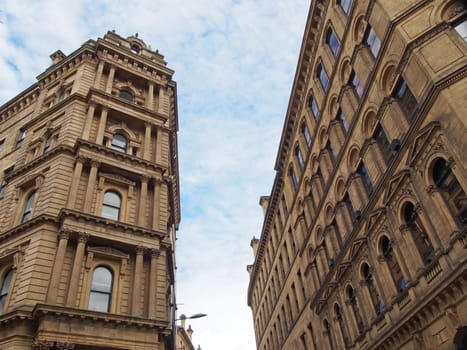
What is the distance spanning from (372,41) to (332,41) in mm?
6301

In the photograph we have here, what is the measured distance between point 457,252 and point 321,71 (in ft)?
60.8

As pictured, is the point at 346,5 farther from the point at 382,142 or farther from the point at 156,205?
the point at 156,205

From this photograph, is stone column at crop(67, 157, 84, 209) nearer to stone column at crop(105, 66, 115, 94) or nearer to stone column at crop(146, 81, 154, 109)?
stone column at crop(105, 66, 115, 94)

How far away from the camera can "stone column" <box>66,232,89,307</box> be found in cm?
1822

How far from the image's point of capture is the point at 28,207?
2358 centimetres

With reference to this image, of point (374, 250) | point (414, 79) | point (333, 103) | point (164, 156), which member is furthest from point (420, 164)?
point (164, 156)

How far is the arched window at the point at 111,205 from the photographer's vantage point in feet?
75.8

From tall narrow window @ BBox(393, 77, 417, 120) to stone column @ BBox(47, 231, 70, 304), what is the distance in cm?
1766

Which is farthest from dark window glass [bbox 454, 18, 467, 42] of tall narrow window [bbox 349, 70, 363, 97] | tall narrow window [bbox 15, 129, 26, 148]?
tall narrow window [bbox 15, 129, 26, 148]

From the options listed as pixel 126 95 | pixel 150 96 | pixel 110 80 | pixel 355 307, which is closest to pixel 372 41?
pixel 355 307

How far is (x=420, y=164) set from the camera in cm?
1562

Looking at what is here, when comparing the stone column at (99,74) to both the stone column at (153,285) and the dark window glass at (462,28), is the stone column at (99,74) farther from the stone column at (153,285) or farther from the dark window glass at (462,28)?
the dark window glass at (462,28)

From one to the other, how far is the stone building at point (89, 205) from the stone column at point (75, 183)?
2.4 inches

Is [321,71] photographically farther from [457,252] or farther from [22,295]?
[22,295]
